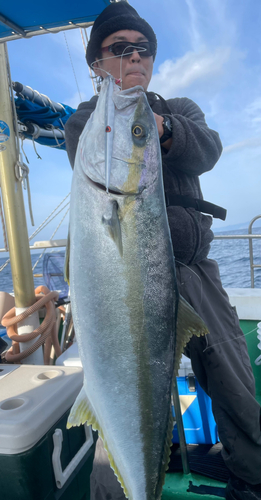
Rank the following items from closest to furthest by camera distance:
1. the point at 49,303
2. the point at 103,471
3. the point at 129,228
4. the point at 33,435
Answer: the point at 129,228, the point at 33,435, the point at 103,471, the point at 49,303

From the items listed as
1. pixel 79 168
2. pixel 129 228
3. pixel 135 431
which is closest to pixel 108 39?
pixel 79 168

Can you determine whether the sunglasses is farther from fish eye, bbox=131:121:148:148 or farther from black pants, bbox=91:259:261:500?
black pants, bbox=91:259:261:500

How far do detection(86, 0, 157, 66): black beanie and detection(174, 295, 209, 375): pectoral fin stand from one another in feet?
4.68

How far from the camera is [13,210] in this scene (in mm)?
3307

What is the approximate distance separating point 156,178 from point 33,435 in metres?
1.34

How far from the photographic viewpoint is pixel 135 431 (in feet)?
3.74

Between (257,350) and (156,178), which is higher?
(156,178)

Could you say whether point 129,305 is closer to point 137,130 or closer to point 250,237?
point 137,130

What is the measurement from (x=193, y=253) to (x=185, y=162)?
19.0 inches

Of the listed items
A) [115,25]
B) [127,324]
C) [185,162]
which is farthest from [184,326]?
[115,25]

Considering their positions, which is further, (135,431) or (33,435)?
(33,435)

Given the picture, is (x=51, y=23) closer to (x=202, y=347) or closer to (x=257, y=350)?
(x=202, y=347)

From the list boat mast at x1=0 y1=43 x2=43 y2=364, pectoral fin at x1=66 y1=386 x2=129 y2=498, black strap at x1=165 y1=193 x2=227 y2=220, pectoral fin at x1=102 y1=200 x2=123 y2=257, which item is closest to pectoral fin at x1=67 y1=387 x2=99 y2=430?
pectoral fin at x1=66 y1=386 x2=129 y2=498

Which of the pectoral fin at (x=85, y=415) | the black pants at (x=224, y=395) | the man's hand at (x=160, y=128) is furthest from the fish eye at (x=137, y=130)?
the pectoral fin at (x=85, y=415)
